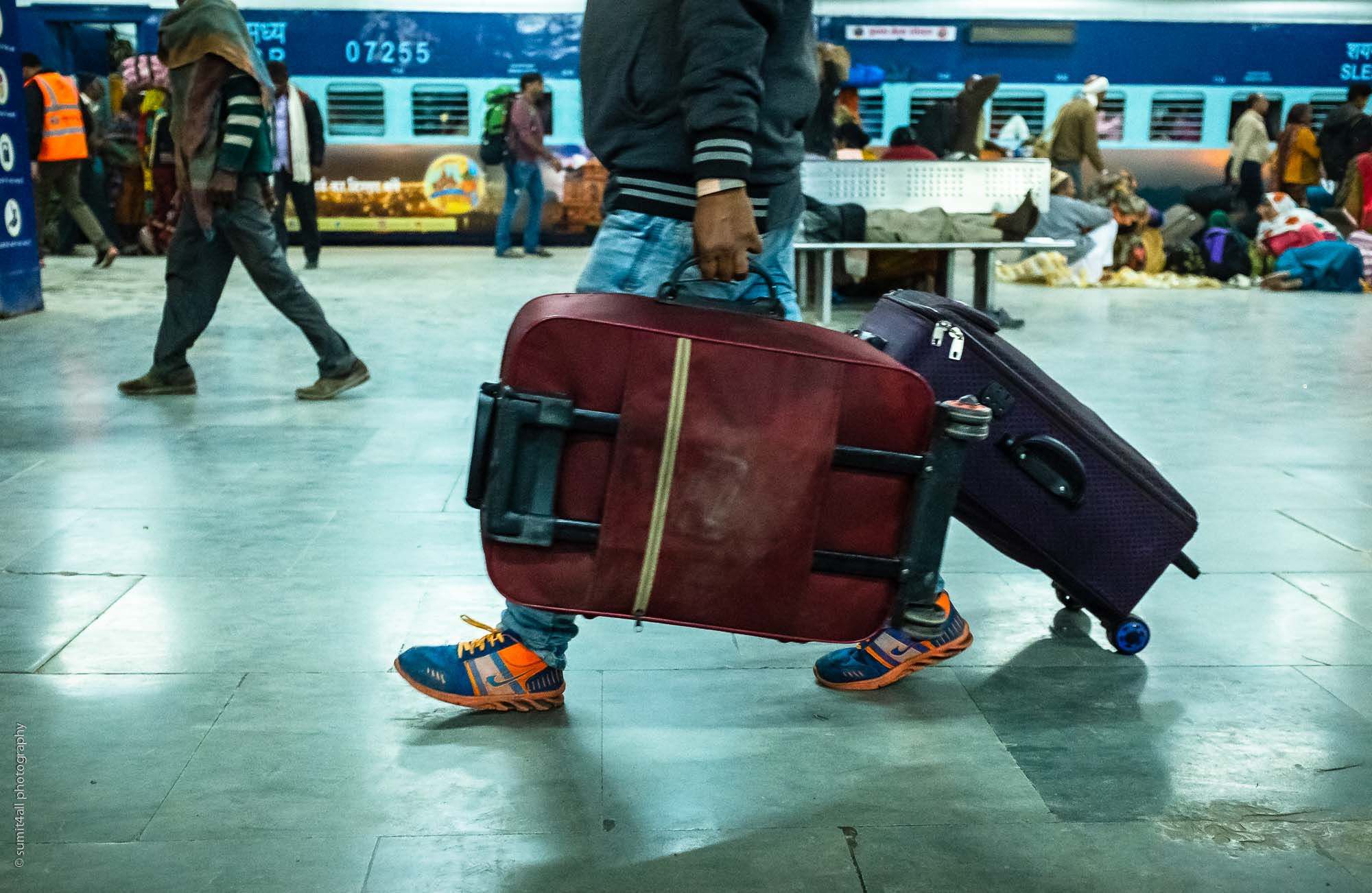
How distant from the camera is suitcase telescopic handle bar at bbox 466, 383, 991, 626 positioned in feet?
6.43

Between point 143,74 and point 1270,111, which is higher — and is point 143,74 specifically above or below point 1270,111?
above

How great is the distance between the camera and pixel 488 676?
2.40 metres

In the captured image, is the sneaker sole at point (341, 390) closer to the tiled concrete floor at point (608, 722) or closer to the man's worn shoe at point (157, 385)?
the man's worn shoe at point (157, 385)

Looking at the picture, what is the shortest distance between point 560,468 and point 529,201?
1267 cm

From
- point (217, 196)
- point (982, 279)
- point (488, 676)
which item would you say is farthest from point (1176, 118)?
point (488, 676)

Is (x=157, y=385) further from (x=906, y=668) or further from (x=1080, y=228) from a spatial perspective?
(x=1080, y=228)

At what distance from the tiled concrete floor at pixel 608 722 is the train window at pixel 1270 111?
11657mm

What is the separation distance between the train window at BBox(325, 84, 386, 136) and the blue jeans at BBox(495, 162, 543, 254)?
1.60m

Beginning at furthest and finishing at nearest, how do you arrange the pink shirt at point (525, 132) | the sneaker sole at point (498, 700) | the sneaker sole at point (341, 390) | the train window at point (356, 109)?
1. the train window at point (356, 109)
2. the pink shirt at point (525, 132)
3. the sneaker sole at point (341, 390)
4. the sneaker sole at point (498, 700)

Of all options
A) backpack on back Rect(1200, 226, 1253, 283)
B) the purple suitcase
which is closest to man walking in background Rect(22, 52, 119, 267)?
backpack on back Rect(1200, 226, 1253, 283)

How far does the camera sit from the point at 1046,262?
11.8 meters

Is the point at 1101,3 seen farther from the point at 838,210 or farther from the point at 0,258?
the point at 0,258

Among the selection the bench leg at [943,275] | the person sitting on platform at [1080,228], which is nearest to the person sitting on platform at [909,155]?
the bench leg at [943,275]

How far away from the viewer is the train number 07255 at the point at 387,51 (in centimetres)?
1420
